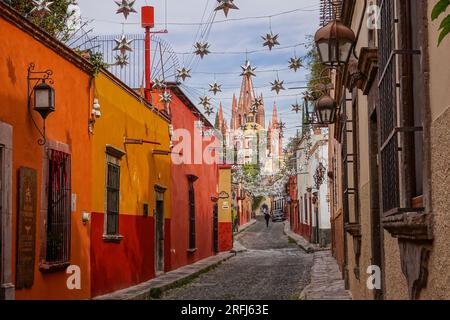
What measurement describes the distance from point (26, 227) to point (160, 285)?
6.40m

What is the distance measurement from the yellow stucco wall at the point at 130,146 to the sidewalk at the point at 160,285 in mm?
1541

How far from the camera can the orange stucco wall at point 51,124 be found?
8.64m

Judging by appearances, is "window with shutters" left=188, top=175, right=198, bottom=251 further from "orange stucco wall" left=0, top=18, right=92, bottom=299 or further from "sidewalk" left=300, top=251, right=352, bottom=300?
"orange stucco wall" left=0, top=18, right=92, bottom=299

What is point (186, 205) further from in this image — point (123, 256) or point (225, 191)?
point (225, 191)

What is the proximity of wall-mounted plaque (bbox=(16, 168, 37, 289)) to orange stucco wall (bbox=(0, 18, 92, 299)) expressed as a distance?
8 centimetres

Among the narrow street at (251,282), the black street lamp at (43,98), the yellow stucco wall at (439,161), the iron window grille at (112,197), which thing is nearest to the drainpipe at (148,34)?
the narrow street at (251,282)

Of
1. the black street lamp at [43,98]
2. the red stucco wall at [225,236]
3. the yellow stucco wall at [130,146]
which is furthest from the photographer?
the red stucco wall at [225,236]

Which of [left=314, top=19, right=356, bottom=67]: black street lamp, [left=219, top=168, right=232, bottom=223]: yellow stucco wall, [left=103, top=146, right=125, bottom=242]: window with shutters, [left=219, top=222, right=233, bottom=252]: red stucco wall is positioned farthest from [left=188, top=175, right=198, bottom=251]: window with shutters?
[left=314, top=19, right=356, bottom=67]: black street lamp

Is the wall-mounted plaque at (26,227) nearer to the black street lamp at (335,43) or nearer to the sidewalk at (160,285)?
the sidewalk at (160,285)

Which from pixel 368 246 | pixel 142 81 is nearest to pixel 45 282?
pixel 368 246

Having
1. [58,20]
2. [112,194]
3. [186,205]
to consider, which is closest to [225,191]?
[186,205]

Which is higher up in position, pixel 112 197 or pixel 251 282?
pixel 112 197

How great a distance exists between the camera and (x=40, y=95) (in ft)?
29.6

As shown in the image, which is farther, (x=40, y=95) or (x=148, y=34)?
(x=148, y=34)
